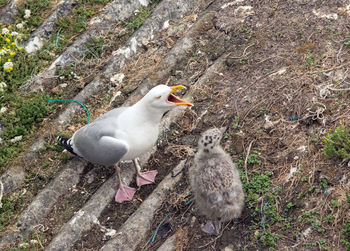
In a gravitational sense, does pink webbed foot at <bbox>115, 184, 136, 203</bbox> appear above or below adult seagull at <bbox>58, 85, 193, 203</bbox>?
below

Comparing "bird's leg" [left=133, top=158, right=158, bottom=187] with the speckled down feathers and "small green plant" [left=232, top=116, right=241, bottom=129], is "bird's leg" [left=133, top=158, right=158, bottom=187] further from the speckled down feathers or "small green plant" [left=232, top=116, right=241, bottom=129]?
"small green plant" [left=232, top=116, right=241, bottom=129]

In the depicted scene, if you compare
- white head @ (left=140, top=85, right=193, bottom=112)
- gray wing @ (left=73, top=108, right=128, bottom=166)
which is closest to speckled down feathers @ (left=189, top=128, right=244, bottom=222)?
white head @ (left=140, top=85, right=193, bottom=112)

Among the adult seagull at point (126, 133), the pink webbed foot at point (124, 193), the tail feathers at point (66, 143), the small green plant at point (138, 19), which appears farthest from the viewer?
the small green plant at point (138, 19)

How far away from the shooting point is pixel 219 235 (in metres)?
5.36

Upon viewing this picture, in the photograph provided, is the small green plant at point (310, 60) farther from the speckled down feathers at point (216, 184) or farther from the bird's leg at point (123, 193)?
the bird's leg at point (123, 193)

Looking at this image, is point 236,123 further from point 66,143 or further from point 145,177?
point 66,143

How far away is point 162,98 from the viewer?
588 centimetres

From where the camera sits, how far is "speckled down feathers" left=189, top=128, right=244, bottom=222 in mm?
5121

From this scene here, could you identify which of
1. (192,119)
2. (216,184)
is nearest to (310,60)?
(192,119)

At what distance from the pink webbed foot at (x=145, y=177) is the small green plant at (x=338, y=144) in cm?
253

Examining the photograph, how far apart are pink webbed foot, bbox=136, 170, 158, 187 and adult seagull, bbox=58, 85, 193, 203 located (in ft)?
0.15

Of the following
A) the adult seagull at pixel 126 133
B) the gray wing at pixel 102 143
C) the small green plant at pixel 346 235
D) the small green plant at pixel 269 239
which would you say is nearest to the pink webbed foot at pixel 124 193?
the adult seagull at pixel 126 133

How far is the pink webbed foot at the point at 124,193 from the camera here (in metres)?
6.31

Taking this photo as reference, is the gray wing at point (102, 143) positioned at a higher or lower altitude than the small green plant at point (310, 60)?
higher
